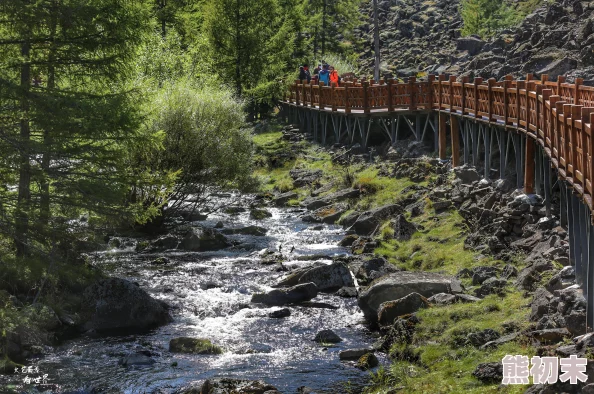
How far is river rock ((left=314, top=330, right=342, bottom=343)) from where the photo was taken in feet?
55.9

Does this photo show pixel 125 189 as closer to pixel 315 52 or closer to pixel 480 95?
pixel 480 95

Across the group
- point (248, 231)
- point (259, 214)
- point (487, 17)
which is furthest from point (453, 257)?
point (487, 17)

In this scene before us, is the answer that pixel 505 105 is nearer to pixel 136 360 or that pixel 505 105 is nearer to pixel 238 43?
pixel 136 360

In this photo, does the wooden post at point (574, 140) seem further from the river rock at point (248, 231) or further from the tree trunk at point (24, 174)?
the river rock at point (248, 231)

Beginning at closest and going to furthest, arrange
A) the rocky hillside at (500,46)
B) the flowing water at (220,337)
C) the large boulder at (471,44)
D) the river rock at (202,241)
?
the flowing water at (220,337)
the river rock at (202,241)
the rocky hillside at (500,46)
the large boulder at (471,44)

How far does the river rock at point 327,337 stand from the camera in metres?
17.0

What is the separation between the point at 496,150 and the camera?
86.4 ft

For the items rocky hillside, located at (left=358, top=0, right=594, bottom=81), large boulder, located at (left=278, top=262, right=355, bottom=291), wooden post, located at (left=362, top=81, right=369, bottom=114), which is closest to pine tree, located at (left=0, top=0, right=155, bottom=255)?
large boulder, located at (left=278, top=262, right=355, bottom=291)

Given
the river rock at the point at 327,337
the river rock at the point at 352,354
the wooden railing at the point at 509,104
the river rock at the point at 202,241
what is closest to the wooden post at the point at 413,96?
the wooden railing at the point at 509,104

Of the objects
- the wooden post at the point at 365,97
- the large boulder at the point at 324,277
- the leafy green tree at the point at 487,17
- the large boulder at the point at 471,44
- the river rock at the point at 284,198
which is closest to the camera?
the large boulder at the point at 324,277

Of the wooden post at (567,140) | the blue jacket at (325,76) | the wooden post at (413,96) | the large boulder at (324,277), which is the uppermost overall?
the blue jacket at (325,76)

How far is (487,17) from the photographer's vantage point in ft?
233

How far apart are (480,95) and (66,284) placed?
14.2 metres

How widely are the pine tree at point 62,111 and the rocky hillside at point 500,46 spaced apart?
19093mm
